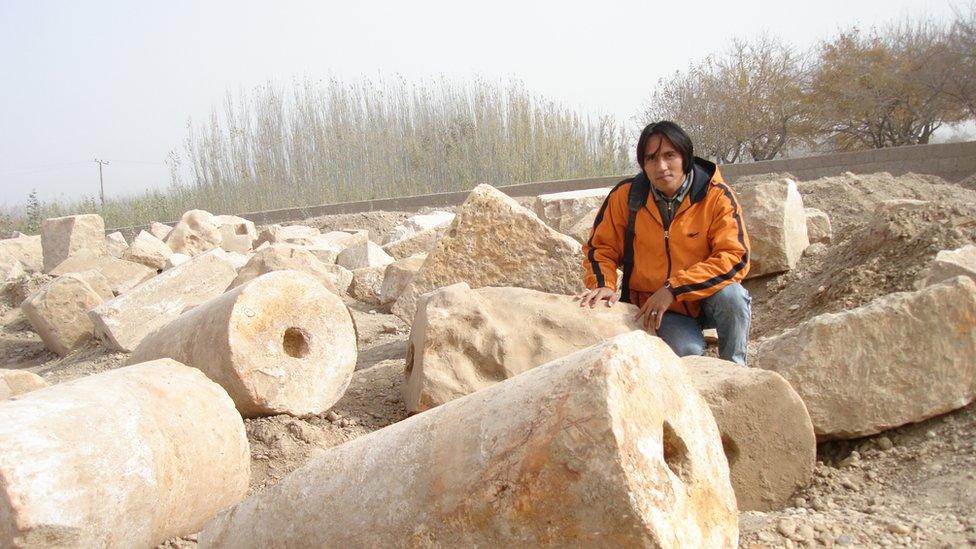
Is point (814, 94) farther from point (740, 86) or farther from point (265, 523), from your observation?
point (265, 523)

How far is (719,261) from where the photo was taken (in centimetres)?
413

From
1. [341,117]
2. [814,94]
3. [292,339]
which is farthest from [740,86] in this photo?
[292,339]

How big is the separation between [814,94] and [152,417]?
17.9 m

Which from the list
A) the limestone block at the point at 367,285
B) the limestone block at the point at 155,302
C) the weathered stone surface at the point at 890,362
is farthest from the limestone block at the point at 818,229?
the limestone block at the point at 155,302

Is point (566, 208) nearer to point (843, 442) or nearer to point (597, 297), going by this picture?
point (597, 297)

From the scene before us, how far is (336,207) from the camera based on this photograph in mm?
16688

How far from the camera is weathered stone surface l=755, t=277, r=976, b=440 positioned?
352 centimetres

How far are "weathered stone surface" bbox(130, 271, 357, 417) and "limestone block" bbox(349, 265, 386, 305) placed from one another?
9.39 ft

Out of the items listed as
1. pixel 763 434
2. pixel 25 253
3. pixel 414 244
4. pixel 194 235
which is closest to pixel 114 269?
pixel 194 235

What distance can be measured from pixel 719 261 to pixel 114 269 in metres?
7.26

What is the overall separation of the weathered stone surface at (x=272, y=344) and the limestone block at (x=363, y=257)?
367cm

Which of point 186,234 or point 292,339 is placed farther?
point 186,234

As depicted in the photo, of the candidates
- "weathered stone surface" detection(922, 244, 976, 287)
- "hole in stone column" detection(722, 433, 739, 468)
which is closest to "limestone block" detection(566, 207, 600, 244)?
"weathered stone surface" detection(922, 244, 976, 287)

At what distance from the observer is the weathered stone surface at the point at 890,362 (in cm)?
352
